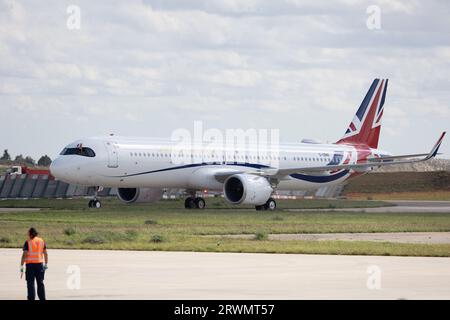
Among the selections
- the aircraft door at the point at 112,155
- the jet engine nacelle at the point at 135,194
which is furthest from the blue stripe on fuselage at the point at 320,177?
the aircraft door at the point at 112,155

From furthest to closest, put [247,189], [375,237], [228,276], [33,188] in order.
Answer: [33,188] < [247,189] < [375,237] < [228,276]

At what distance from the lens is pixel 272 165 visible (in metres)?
70.8

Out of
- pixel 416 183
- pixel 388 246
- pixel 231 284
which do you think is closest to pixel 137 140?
pixel 388 246

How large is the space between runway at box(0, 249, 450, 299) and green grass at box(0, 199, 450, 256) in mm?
2110

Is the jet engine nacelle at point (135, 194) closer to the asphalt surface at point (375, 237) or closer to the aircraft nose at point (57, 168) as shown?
the aircraft nose at point (57, 168)

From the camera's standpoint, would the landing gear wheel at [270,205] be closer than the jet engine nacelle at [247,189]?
No

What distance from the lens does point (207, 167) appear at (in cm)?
6669

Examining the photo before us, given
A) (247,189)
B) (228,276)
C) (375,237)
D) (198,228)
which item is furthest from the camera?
(247,189)

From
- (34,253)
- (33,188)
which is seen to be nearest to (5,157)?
(33,188)

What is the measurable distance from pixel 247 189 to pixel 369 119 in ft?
59.4

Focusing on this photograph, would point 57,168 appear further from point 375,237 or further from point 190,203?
point 375,237

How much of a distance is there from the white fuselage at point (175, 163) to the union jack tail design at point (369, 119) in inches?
125

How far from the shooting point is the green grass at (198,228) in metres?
35.5
